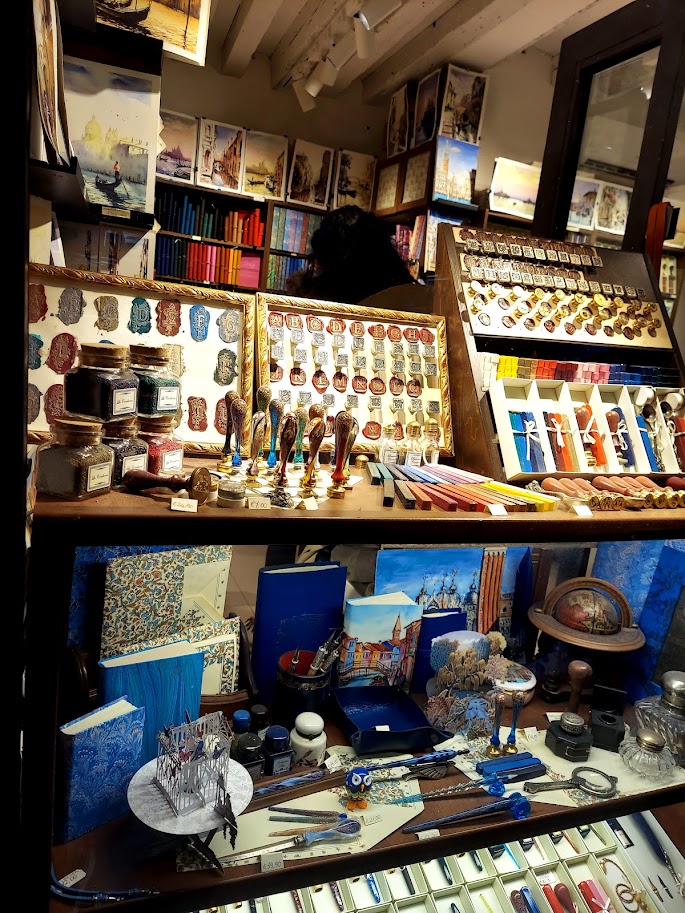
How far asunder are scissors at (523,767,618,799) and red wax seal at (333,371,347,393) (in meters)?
1.05

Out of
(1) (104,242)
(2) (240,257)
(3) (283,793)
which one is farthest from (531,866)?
(2) (240,257)

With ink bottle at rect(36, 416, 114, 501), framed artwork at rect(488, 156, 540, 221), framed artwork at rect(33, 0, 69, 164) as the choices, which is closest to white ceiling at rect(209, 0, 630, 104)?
framed artwork at rect(488, 156, 540, 221)

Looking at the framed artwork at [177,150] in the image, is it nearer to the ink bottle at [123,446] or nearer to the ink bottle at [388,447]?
the ink bottle at [388,447]

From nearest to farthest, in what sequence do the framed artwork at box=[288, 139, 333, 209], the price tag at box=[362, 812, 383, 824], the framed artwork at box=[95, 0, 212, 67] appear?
the price tag at box=[362, 812, 383, 824] < the framed artwork at box=[95, 0, 212, 67] < the framed artwork at box=[288, 139, 333, 209]

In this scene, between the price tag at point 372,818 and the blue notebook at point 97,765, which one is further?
the price tag at point 372,818

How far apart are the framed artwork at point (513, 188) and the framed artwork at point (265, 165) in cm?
187

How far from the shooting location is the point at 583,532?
4.43 ft

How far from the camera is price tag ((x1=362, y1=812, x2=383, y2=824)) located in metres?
1.37

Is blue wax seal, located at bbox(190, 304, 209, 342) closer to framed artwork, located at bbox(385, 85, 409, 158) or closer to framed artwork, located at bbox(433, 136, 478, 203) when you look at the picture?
framed artwork, located at bbox(433, 136, 478, 203)

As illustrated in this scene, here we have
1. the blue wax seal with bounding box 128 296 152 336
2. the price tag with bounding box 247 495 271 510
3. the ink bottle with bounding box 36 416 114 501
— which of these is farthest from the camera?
the blue wax seal with bounding box 128 296 152 336

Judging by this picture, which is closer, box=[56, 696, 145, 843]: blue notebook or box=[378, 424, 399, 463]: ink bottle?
box=[56, 696, 145, 843]: blue notebook

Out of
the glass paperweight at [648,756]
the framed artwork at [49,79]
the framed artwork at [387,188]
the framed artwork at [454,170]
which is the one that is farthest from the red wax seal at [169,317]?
the framed artwork at [387,188]

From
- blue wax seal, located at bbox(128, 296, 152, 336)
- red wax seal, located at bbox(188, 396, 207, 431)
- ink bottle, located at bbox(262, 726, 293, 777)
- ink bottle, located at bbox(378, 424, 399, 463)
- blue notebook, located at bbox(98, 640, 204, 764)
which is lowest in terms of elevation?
ink bottle, located at bbox(262, 726, 293, 777)

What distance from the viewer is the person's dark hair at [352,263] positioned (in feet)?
10.2
